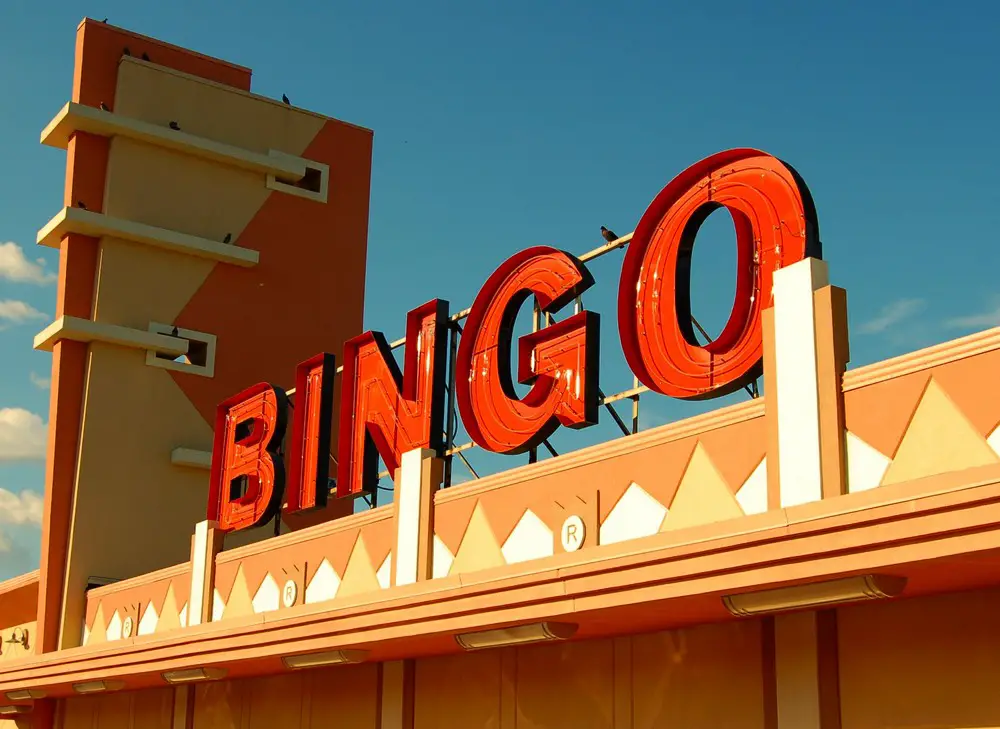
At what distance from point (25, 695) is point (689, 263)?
1515cm

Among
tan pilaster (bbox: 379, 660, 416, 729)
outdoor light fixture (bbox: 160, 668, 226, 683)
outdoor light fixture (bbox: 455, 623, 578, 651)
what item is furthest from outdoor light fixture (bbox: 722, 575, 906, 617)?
outdoor light fixture (bbox: 160, 668, 226, 683)

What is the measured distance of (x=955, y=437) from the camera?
952 centimetres

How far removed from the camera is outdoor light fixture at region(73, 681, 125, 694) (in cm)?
2001

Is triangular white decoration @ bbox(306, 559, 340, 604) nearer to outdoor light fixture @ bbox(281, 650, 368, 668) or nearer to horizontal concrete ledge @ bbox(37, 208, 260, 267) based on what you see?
outdoor light fixture @ bbox(281, 650, 368, 668)

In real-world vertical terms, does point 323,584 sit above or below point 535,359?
below

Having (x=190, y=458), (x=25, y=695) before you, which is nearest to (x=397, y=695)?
(x=25, y=695)

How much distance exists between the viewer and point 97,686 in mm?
20500

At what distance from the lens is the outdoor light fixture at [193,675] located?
1764cm

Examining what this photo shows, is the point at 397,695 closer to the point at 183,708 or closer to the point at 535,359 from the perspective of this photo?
the point at 535,359

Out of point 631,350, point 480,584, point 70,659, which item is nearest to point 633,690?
point 480,584

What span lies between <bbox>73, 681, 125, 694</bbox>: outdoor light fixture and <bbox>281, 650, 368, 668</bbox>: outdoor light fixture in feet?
16.3

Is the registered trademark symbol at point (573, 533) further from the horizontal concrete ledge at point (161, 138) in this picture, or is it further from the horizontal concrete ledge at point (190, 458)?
the horizontal concrete ledge at point (161, 138)

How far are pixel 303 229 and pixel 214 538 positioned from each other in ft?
32.0

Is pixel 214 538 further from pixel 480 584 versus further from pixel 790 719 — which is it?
pixel 790 719
